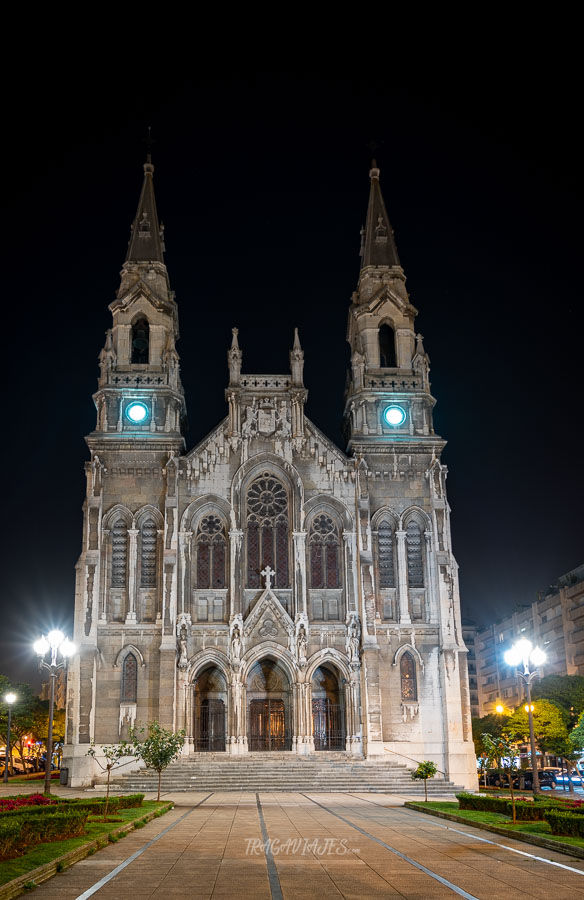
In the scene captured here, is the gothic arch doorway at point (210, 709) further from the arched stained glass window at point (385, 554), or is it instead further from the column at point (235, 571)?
the arched stained glass window at point (385, 554)

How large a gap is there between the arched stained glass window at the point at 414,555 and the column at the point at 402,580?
552mm

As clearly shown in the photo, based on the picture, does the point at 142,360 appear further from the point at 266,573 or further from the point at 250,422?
the point at 266,573

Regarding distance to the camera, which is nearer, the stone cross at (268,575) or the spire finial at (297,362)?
the stone cross at (268,575)

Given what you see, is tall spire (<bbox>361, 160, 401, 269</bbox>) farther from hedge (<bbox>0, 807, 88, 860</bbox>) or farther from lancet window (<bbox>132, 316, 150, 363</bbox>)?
hedge (<bbox>0, 807, 88, 860</bbox>)

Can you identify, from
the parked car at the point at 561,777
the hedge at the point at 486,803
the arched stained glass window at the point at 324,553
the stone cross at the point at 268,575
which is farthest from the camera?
the parked car at the point at 561,777

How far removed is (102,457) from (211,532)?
7137 mm

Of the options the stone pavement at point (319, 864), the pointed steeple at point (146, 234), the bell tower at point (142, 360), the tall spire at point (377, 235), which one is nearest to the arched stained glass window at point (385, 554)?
the bell tower at point (142, 360)

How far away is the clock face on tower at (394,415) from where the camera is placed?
171 ft

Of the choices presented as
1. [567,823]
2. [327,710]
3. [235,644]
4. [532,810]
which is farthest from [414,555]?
[567,823]

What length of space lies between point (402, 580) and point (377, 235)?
22.3m

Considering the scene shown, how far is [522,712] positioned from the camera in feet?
189

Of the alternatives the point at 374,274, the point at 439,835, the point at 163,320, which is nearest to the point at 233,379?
the point at 163,320

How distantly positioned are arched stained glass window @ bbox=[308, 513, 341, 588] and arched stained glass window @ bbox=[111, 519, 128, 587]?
980cm

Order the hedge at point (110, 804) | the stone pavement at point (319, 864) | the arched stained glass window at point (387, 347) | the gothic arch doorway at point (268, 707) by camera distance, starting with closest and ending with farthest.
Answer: the stone pavement at point (319, 864), the hedge at point (110, 804), the gothic arch doorway at point (268, 707), the arched stained glass window at point (387, 347)
